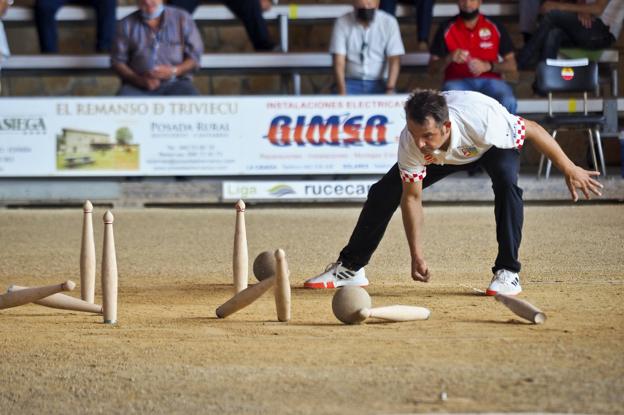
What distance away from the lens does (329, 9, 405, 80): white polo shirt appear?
14.9 metres

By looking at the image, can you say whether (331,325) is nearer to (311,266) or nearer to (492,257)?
(311,266)

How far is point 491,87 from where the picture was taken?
14289mm

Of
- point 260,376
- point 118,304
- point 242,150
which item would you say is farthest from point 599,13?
point 260,376

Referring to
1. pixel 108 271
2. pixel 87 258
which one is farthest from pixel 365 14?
pixel 108 271

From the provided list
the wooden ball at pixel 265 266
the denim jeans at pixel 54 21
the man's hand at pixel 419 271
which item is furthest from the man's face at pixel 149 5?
the man's hand at pixel 419 271

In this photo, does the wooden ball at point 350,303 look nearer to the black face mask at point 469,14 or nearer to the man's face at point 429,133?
the man's face at point 429,133

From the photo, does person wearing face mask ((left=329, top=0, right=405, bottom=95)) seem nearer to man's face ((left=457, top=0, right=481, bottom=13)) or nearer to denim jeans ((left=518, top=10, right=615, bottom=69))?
man's face ((left=457, top=0, right=481, bottom=13))

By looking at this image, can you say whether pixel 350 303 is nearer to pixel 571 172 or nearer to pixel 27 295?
pixel 571 172

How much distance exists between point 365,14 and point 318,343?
381 inches

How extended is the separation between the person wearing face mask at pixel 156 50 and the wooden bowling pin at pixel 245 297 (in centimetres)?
854

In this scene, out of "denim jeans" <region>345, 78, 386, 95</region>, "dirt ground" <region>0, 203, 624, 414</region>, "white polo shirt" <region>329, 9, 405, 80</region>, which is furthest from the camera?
"denim jeans" <region>345, 78, 386, 95</region>

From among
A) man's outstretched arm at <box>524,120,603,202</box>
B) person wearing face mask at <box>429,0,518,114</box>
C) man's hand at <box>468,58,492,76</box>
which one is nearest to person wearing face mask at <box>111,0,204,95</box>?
person wearing face mask at <box>429,0,518,114</box>

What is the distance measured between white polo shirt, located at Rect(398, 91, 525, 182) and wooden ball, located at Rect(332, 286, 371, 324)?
1195 millimetres

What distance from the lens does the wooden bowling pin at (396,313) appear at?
6.14 meters
